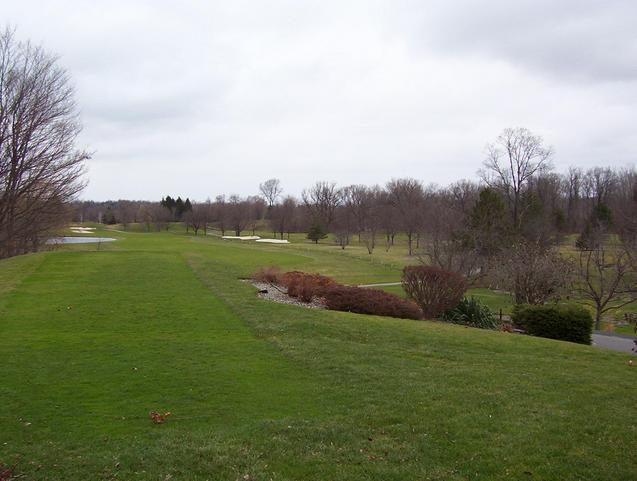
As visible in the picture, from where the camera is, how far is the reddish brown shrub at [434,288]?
16.6 meters

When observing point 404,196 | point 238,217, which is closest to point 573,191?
point 404,196

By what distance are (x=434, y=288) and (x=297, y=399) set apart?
10.8 m

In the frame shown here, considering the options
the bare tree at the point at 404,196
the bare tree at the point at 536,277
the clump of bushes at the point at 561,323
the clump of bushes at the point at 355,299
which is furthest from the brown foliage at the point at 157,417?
the bare tree at the point at 404,196

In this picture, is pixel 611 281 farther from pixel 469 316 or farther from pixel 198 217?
pixel 198 217

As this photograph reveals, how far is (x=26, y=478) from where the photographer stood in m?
4.49

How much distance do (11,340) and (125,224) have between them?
99.4 metres

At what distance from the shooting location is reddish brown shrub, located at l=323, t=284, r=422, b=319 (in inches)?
617

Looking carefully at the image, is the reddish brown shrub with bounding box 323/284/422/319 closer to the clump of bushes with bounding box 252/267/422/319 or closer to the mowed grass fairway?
the clump of bushes with bounding box 252/267/422/319

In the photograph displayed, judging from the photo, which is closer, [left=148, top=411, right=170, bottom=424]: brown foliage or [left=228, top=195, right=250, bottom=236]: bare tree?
[left=148, top=411, right=170, bottom=424]: brown foliage

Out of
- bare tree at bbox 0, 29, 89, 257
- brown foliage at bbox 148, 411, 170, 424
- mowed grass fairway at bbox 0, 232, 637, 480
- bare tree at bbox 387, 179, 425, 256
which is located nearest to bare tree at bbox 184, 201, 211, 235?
bare tree at bbox 387, 179, 425, 256

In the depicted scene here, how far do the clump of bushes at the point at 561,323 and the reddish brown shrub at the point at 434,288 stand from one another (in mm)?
2511

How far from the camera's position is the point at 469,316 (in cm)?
1733

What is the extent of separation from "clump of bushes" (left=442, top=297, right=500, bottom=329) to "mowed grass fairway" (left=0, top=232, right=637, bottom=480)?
159 inches

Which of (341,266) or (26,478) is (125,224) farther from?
(26,478)
